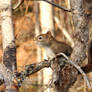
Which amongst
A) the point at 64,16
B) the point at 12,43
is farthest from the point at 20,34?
the point at 64,16

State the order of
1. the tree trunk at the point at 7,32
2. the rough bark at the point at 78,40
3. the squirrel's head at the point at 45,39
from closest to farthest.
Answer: the tree trunk at the point at 7,32, the rough bark at the point at 78,40, the squirrel's head at the point at 45,39

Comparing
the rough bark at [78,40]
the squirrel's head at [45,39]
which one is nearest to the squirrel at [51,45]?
the squirrel's head at [45,39]

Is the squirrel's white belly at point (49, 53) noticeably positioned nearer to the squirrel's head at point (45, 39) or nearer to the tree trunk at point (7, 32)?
the squirrel's head at point (45, 39)

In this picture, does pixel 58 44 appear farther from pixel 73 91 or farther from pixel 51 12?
pixel 73 91

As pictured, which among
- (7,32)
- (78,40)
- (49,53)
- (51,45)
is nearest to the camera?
(7,32)

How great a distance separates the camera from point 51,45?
394cm

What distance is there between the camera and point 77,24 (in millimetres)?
2457

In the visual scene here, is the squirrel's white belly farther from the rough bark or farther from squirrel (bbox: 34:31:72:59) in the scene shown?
the rough bark

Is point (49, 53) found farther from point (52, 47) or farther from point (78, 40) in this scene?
point (78, 40)

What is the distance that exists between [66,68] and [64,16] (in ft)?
13.2

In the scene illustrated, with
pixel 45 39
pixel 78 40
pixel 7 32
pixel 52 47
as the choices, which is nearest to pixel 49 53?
pixel 52 47

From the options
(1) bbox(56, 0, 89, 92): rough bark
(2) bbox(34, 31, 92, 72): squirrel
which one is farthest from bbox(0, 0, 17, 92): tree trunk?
(2) bbox(34, 31, 92, 72): squirrel

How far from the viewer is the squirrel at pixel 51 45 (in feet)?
12.3

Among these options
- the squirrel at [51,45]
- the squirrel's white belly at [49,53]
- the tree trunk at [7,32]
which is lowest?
the squirrel's white belly at [49,53]
